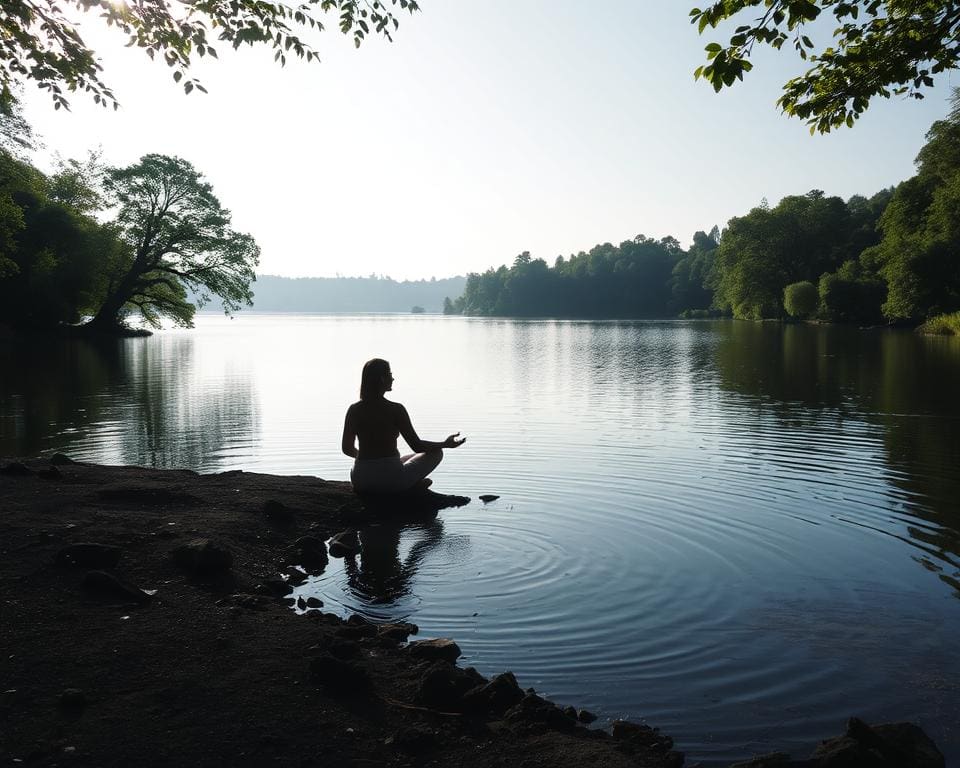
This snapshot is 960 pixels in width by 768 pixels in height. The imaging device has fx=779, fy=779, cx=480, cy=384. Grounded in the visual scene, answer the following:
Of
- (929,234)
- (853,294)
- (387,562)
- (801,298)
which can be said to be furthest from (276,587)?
(801,298)

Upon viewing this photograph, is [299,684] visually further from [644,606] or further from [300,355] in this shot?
[300,355]

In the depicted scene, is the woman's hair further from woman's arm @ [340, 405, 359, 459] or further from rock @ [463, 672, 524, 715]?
rock @ [463, 672, 524, 715]

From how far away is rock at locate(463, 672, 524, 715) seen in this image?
464 centimetres

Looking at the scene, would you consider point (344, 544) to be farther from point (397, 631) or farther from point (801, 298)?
point (801, 298)

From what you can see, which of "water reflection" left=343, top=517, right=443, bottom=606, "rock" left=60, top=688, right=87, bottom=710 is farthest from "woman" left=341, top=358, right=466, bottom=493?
"rock" left=60, top=688, right=87, bottom=710

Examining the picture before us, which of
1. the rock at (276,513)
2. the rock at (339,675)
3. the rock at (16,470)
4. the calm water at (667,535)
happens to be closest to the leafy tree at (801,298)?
the calm water at (667,535)

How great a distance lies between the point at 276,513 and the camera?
8.86 metres

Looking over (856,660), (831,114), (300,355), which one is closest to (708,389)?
(831,114)

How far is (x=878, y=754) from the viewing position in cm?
402

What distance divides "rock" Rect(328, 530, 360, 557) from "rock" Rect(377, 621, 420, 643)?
6.79 feet

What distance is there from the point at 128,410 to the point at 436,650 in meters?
17.6

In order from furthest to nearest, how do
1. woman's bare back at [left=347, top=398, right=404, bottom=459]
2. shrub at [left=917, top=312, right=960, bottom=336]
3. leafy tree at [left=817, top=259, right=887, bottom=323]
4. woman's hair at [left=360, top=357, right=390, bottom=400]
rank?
leafy tree at [left=817, top=259, right=887, bottom=323], shrub at [left=917, top=312, right=960, bottom=336], woman's bare back at [left=347, top=398, right=404, bottom=459], woman's hair at [left=360, top=357, right=390, bottom=400]

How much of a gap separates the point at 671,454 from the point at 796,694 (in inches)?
355

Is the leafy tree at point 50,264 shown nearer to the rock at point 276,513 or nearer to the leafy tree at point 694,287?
the rock at point 276,513
